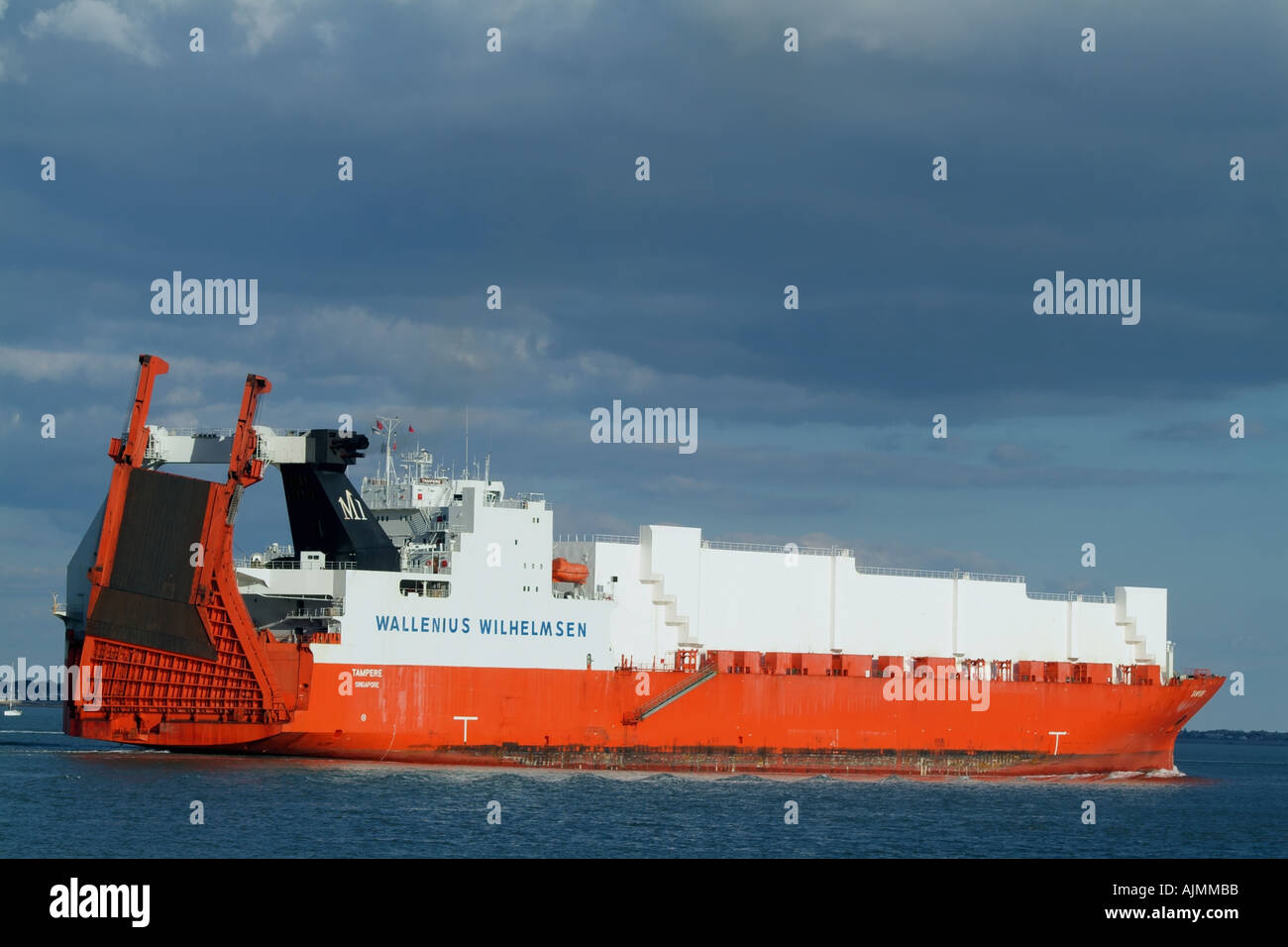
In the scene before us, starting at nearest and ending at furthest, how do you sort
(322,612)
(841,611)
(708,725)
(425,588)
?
(322,612) → (425,588) → (708,725) → (841,611)

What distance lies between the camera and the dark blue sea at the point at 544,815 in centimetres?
3069

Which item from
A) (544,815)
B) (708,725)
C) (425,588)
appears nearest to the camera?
(544,815)

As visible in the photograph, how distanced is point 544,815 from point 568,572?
1338 cm

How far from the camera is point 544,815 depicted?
116 ft

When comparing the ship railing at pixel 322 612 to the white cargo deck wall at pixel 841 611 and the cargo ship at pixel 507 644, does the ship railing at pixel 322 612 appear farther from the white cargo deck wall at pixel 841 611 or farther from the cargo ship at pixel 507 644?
the white cargo deck wall at pixel 841 611

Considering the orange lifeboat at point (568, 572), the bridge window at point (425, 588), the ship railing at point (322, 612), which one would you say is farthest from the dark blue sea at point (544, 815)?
the orange lifeboat at point (568, 572)

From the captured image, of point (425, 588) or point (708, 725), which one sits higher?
point (425, 588)

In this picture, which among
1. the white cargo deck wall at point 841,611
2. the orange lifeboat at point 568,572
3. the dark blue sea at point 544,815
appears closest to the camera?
the dark blue sea at point 544,815

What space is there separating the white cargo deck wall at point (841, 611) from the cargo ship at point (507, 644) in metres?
0.09

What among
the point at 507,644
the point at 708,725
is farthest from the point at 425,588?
the point at 708,725

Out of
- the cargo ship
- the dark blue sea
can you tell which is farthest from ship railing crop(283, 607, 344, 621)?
the dark blue sea

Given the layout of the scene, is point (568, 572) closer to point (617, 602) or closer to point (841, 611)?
point (617, 602)

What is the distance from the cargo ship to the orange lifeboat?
0.28ft
